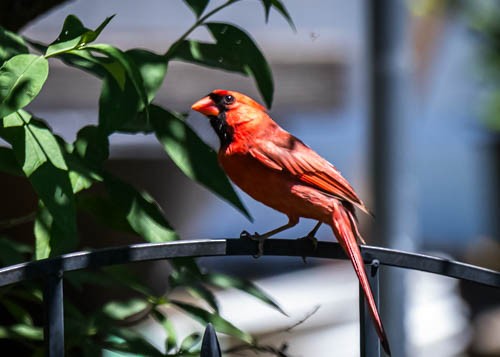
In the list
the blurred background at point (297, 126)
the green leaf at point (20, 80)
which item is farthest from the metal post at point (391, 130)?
the green leaf at point (20, 80)

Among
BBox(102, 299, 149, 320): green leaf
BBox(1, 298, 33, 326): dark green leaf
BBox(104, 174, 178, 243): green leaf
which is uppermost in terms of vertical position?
BBox(104, 174, 178, 243): green leaf

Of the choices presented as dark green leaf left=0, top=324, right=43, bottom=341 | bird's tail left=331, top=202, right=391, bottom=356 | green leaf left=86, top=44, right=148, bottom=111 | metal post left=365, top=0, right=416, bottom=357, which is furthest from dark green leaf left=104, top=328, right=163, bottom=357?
metal post left=365, top=0, right=416, bottom=357

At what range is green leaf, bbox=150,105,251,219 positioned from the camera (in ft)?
5.34

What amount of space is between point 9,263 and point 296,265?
5.53m

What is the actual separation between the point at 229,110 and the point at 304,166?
0.23 m

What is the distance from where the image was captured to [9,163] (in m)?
1.52

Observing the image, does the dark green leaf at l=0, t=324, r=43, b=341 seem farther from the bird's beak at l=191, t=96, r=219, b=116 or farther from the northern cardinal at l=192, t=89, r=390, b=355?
the bird's beak at l=191, t=96, r=219, b=116

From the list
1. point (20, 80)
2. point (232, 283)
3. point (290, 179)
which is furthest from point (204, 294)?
point (20, 80)

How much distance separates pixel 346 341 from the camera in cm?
492

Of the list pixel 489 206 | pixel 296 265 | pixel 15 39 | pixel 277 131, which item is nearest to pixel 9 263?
pixel 15 39

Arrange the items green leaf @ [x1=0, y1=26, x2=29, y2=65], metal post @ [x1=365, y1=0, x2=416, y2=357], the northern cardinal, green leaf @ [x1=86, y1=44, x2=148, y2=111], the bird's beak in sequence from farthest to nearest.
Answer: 1. metal post @ [x1=365, y1=0, x2=416, y2=357]
2. the bird's beak
3. the northern cardinal
4. green leaf @ [x1=0, y1=26, x2=29, y2=65]
5. green leaf @ [x1=86, y1=44, x2=148, y2=111]

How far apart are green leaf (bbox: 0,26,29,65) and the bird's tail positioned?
22.3 inches

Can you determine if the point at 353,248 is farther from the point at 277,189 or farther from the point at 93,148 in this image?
the point at 93,148

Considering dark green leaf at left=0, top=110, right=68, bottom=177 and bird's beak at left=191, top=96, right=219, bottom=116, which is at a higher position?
bird's beak at left=191, top=96, right=219, bottom=116
